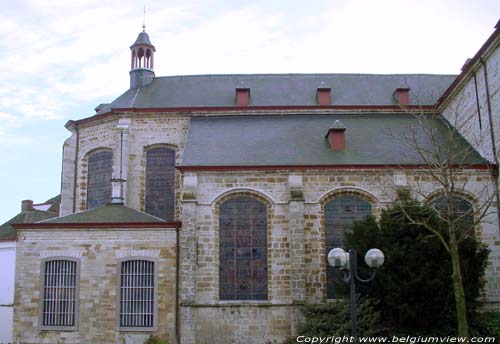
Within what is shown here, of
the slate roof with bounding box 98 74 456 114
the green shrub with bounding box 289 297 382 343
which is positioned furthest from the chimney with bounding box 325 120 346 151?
the green shrub with bounding box 289 297 382 343

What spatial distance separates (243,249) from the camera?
1988 centimetres

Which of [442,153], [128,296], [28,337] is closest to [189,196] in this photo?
[128,296]

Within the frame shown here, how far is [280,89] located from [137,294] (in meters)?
11.8

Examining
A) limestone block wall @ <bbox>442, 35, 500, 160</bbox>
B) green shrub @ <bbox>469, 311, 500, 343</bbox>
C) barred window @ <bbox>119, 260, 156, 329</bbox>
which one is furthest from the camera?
barred window @ <bbox>119, 260, 156, 329</bbox>

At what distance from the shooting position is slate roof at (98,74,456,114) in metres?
25.7

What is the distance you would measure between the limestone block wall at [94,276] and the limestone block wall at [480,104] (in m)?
10.6

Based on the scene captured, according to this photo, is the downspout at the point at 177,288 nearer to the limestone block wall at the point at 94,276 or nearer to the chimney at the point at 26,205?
the limestone block wall at the point at 94,276

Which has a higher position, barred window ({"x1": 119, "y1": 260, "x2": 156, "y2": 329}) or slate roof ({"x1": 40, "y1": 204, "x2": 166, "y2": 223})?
slate roof ({"x1": 40, "y1": 204, "x2": 166, "y2": 223})

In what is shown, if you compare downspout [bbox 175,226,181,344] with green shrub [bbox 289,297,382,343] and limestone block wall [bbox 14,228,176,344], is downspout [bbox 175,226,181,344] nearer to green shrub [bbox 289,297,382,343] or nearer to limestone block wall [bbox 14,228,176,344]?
limestone block wall [bbox 14,228,176,344]

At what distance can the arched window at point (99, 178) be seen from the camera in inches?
963

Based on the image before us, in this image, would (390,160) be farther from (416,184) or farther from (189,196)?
(189,196)

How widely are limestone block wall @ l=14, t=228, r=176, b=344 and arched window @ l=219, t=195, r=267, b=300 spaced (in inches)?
66.3

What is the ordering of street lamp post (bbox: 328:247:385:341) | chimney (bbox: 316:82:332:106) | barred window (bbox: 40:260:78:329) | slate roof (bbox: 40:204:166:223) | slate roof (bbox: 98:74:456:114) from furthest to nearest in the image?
1. slate roof (bbox: 98:74:456:114)
2. chimney (bbox: 316:82:332:106)
3. slate roof (bbox: 40:204:166:223)
4. barred window (bbox: 40:260:78:329)
5. street lamp post (bbox: 328:247:385:341)

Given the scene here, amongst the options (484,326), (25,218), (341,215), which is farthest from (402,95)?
(25,218)
